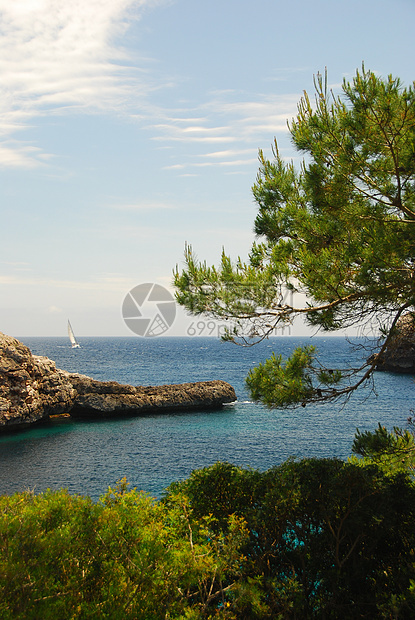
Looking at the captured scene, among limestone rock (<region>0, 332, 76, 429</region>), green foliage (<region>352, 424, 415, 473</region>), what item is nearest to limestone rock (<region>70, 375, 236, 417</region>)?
limestone rock (<region>0, 332, 76, 429</region>)

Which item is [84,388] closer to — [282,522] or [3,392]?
[3,392]

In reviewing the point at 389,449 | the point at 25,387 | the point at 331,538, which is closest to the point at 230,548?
the point at 331,538

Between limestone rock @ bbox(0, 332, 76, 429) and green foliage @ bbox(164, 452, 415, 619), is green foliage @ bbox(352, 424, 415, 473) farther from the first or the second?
limestone rock @ bbox(0, 332, 76, 429)

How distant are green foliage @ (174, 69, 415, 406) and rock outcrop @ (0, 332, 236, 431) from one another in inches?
933

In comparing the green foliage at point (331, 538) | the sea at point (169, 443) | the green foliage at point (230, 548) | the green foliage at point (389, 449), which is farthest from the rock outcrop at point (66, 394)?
the green foliage at point (389, 449)

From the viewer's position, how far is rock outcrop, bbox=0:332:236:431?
94.7 ft

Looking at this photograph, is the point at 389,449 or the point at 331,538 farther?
the point at 389,449

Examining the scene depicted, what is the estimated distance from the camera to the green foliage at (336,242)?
6.93 m

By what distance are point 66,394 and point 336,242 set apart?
29498 mm

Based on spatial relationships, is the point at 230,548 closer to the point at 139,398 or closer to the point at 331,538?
the point at 331,538

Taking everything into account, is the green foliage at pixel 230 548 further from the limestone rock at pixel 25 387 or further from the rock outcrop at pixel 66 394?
the rock outcrop at pixel 66 394

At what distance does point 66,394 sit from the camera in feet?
110

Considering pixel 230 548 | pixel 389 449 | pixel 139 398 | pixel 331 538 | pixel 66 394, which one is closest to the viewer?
pixel 230 548

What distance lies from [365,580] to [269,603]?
5.95ft
